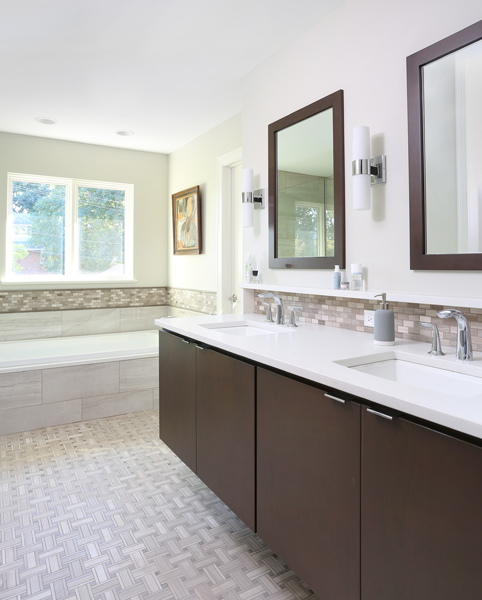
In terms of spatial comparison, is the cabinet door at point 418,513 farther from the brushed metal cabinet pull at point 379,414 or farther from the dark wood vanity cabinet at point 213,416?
the dark wood vanity cabinet at point 213,416

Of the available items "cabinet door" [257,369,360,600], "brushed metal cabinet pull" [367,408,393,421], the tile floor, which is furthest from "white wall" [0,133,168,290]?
"brushed metal cabinet pull" [367,408,393,421]

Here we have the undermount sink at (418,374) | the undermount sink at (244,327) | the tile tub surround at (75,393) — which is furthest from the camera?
the tile tub surround at (75,393)

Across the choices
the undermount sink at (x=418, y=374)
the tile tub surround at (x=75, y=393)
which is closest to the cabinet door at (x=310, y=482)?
the undermount sink at (x=418, y=374)

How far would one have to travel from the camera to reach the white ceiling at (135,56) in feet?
7.00

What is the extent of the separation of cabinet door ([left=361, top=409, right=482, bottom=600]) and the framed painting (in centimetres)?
326

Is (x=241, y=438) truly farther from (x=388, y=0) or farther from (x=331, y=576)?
(x=388, y=0)

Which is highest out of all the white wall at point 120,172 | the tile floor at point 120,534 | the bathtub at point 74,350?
the white wall at point 120,172

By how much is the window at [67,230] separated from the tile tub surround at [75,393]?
4.56 ft

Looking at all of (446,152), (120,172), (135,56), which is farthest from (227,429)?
(120,172)

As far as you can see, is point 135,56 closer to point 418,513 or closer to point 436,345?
point 436,345

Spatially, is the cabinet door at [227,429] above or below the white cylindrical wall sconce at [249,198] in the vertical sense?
below

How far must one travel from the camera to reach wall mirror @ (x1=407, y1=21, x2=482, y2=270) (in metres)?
1.48

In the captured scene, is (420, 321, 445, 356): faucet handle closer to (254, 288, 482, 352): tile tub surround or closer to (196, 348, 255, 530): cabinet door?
(254, 288, 482, 352): tile tub surround

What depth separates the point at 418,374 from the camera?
146 cm
